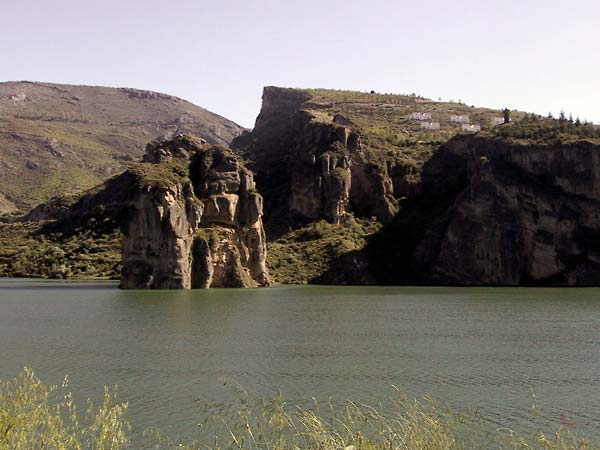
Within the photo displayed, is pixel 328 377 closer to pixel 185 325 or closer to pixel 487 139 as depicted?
pixel 185 325

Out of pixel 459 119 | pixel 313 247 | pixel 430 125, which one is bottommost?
pixel 313 247

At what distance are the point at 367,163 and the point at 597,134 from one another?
38.4 m

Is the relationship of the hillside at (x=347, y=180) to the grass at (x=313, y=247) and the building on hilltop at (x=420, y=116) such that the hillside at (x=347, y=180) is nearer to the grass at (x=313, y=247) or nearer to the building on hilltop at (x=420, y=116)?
the grass at (x=313, y=247)

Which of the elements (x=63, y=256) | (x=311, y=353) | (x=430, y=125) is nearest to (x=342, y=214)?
(x=430, y=125)

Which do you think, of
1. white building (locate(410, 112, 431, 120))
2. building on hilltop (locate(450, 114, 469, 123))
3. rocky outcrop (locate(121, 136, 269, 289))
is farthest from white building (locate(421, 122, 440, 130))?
rocky outcrop (locate(121, 136, 269, 289))

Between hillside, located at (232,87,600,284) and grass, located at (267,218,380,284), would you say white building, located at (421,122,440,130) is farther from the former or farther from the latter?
grass, located at (267,218,380,284)

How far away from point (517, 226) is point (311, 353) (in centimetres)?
8012

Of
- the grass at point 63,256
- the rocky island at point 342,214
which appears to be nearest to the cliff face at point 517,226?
the rocky island at point 342,214

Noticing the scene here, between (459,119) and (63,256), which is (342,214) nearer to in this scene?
(63,256)

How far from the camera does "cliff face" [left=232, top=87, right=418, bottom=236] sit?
429ft

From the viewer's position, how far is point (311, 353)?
4006cm

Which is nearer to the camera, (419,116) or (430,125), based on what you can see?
(430,125)

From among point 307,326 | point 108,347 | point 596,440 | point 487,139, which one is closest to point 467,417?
point 596,440

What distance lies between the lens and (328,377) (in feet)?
108
